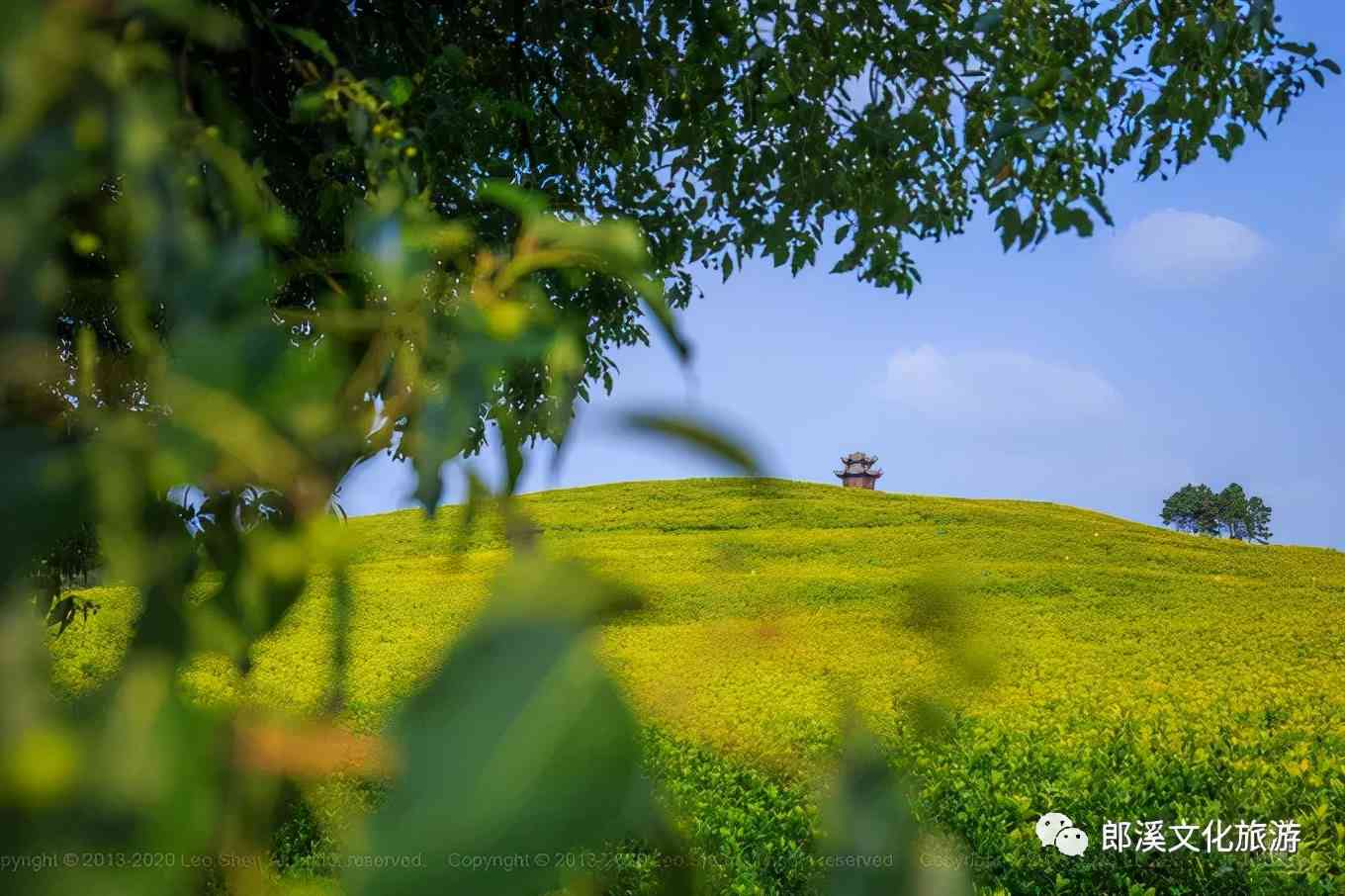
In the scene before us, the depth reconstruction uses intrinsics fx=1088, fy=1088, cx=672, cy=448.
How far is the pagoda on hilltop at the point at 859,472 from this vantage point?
2288 cm

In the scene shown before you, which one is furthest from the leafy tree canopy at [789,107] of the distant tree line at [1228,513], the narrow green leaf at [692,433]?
the distant tree line at [1228,513]

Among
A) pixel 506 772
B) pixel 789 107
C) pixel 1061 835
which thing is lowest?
pixel 1061 835

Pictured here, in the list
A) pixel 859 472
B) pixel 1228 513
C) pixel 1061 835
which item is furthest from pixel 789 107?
pixel 1228 513

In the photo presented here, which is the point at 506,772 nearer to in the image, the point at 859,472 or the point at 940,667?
the point at 940,667

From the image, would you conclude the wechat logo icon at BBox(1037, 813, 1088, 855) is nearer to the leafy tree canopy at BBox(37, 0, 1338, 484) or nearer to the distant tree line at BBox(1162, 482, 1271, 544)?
the leafy tree canopy at BBox(37, 0, 1338, 484)

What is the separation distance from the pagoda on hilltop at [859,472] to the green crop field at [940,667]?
5.12m

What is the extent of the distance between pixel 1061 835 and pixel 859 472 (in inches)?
762

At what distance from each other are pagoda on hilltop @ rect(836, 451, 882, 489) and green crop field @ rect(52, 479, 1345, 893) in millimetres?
5117

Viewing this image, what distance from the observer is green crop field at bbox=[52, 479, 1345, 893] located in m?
0.37

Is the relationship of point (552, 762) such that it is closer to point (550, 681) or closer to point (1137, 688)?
point (550, 681)

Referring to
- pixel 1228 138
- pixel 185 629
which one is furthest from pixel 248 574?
pixel 1228 138

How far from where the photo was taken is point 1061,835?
371 centimetres

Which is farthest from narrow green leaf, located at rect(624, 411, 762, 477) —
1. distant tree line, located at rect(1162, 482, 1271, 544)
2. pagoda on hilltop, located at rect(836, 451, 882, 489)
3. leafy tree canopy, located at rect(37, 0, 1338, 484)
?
distant tree line, located at rect(1162, 482, 1271, 544)

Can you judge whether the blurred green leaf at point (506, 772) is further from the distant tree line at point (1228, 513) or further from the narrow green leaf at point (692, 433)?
the distant tree line at point (1228, 513)
